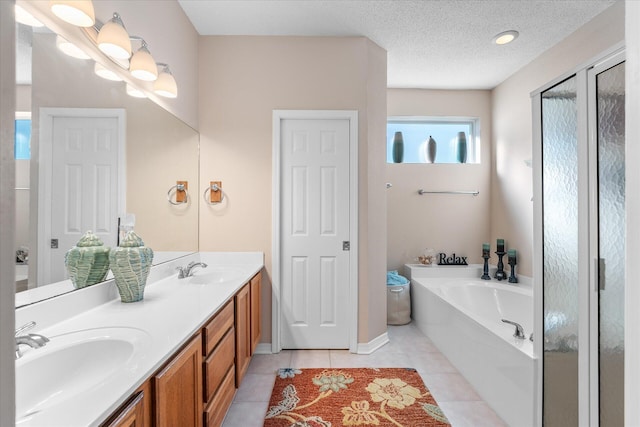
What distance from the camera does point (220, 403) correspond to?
1.51m

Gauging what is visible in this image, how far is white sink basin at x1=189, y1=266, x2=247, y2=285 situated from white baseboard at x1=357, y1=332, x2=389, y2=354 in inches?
46.8

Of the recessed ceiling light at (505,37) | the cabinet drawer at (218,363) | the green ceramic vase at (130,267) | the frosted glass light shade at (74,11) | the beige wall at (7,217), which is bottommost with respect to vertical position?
the cabinet drawer at (218,363)

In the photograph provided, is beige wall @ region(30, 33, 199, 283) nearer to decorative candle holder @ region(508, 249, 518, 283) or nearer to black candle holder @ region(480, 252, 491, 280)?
black candle holder @ region(480, 252, 491, 280)

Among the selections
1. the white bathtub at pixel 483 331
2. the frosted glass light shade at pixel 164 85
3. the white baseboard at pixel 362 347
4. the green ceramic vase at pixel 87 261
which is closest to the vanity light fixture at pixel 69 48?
the frosted glass light shade at pixel 164 85

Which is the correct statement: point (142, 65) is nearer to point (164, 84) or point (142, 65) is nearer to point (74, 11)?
point (164, 84)

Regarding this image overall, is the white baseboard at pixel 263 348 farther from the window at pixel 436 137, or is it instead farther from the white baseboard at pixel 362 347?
the window at pixel 436 137

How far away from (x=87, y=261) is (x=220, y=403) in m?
0.91

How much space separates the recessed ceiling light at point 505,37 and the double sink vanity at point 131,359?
2848 millimetres

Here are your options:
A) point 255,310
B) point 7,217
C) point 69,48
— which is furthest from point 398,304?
point 7,217

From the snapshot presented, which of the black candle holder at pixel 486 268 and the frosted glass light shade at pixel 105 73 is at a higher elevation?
the frosted glass light shade at pixel 105 73

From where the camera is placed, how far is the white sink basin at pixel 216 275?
2.15 m

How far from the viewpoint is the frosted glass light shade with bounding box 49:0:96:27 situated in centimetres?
118

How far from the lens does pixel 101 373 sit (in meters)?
0.95

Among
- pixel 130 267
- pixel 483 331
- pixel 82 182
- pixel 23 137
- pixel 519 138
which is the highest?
pixel 519 138
